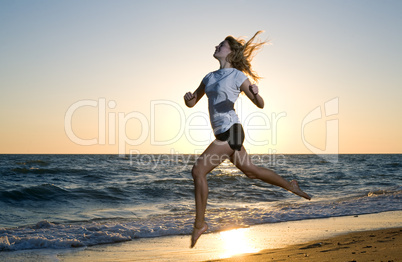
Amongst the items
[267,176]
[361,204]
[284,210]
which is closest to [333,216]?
[284,210]

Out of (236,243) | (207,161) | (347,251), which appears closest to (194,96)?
(207,161)

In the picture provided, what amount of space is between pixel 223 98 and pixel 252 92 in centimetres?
29

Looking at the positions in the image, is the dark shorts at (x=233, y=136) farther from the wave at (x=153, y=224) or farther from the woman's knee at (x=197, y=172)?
the wave at (x=153, y=224)

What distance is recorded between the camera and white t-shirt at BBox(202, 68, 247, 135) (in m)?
4.06

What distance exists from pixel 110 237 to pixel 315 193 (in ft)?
40.2

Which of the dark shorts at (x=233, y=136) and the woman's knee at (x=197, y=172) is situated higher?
the dark shorts at (x=233, y=136)

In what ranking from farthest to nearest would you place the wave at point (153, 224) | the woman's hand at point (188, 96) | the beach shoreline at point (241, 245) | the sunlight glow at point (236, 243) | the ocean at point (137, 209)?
the ocean at point (137, 209) → the wave at point (153, 224) → the sunlight glow at point (236, 243) → the beach shoreline at point (241, 245) → the woman's hand at point (188, 96)

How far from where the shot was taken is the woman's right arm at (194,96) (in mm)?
4328

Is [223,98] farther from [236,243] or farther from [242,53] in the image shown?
[236,243]

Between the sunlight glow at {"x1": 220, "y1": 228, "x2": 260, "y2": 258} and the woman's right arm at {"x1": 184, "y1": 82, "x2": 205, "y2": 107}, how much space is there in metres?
2.95

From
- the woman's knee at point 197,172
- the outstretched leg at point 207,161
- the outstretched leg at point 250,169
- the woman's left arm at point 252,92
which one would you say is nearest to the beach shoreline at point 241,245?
the outstretched leg at point 250,169

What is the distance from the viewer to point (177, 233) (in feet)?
29.5

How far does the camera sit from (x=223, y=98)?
13.4ft

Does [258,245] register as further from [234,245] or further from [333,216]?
[333,216]
